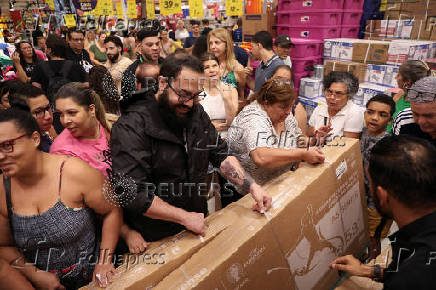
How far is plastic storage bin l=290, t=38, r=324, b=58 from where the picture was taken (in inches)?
165

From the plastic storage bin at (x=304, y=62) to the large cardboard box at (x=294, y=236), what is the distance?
2.81 meters

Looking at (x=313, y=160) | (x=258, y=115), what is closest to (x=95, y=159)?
(x=258, y=115)

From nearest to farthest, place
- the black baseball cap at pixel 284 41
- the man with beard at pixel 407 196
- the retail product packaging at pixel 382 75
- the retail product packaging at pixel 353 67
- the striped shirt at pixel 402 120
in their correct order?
the man with beard at pixel 407 196, the striped shirt at pixel 402 120, the retail product packaging at pixel 382 75, the black baseball cap at pixel 284 41, the retail product packaging at pixel 353 67

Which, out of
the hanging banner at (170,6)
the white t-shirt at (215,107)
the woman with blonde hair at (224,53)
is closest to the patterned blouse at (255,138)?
the white t-shirt at (215,107)

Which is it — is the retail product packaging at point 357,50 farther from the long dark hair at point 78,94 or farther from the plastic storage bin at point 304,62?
the long dark hair at point 78,94

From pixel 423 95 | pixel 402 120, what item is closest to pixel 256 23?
pixel 402 120

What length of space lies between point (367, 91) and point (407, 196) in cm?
301

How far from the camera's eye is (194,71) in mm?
1269

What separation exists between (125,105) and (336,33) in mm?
4252

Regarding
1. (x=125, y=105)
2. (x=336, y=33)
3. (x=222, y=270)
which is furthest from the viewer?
(x=336, y=33)

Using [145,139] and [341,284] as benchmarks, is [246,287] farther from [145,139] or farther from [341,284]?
[145,139]

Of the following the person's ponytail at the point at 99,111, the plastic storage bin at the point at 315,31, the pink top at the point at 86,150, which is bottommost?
the pink top at the point at 86,150

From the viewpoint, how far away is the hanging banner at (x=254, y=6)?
5.04 m

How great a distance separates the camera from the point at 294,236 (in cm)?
133
